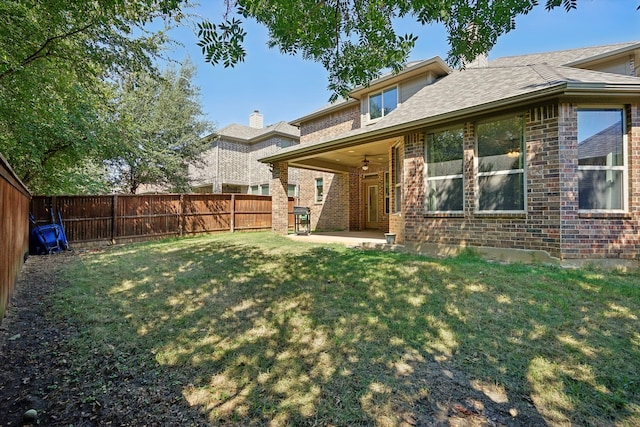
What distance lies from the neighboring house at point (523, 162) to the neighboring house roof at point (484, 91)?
3 centimetres

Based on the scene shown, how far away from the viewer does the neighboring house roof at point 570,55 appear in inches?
364

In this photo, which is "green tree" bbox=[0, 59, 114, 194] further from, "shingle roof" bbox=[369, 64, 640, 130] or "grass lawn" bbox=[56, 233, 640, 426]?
"shingle roof" bbox=[369, 64, 640, 130]

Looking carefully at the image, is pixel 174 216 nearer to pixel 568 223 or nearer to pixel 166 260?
pixel 166 260

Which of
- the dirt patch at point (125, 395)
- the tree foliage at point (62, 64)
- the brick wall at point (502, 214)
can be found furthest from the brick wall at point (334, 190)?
the dirt patch at point (125, 395)

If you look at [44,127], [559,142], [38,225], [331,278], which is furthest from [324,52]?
[38,225]

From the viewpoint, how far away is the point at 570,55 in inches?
433

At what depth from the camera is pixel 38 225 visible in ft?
29.8

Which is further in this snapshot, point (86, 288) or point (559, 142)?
point (559, 142)

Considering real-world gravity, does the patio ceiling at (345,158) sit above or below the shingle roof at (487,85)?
below

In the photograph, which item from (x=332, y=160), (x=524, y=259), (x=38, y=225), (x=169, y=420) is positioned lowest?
(x=169, y=420)

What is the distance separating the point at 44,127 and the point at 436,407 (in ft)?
37.4

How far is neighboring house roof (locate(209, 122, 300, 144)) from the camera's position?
21562 mm

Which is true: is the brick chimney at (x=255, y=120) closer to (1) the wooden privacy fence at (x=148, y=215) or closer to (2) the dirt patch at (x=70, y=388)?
(1) the wooden privacy fence at (x=148, y=215)

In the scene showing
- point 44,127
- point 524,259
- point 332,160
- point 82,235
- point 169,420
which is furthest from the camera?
point 332,160
